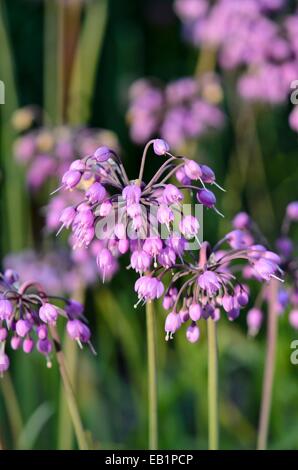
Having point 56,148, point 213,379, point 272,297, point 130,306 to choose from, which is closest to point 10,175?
point 56,148

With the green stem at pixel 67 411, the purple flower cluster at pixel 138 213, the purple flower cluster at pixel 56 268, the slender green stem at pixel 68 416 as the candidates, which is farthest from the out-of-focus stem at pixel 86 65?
the purple flower cluster at pixel 138 213

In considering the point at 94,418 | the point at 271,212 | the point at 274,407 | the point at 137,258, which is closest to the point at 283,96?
the point at 271,212

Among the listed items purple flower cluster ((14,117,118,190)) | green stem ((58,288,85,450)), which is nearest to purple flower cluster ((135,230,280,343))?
green stem ((58,288,85,450))

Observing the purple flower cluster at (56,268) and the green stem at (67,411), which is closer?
the green stem at (67,411)

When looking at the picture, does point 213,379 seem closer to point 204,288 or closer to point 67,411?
point 204,288

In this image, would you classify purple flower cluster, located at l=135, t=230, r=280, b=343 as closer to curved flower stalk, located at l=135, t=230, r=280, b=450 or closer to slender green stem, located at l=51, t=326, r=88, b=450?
curved flower stalk, located at l=135, t=230, r=280, b=450

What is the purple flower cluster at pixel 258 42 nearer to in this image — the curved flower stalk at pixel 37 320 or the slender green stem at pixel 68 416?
the slender green stem at pixel 68 416
